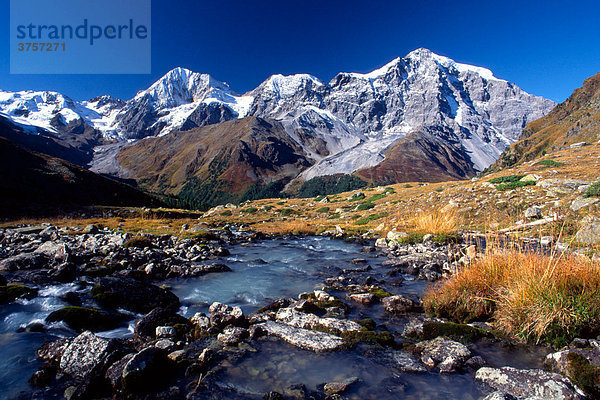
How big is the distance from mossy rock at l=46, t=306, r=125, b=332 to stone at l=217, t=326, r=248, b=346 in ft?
11.0

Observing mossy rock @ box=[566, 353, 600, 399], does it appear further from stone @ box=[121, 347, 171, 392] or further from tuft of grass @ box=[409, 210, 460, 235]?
tuft of grass @ box=[409, 210, 460, 235]

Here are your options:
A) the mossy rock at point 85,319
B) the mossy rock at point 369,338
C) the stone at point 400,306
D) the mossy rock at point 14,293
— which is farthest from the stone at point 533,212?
the mossy rock at point 14,293

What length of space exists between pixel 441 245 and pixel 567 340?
11.3 meters

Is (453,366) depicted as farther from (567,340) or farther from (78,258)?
(78,258)

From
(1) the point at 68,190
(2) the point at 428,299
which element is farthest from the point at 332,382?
(1) the point at 68,190

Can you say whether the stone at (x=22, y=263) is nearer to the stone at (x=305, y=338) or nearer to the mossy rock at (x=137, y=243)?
the mossy rock at (x=137, y=243)

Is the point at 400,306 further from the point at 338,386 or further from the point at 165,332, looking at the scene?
the point at 165,332

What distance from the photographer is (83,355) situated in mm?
5590

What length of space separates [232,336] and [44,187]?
6453 cm

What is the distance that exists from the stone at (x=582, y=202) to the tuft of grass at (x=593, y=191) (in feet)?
1.88

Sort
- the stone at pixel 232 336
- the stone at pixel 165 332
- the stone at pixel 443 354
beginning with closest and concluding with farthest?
the stone at pixel 443 354 → the stone at pixel 232 336 → the stone at pixel 165 332

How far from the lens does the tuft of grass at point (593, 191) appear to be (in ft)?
53.9

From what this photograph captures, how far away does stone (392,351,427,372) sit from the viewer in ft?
18.8

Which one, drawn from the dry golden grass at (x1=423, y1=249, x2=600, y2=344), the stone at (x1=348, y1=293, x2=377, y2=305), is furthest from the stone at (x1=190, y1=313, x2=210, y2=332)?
the dry golden grass at (x1=423, y1=249, x2=600, y2=344)
